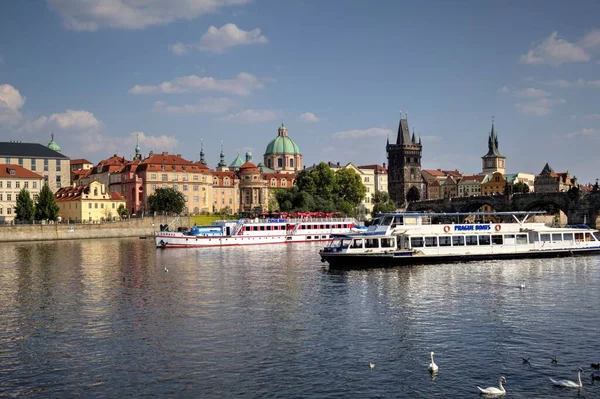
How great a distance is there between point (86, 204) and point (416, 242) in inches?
3805

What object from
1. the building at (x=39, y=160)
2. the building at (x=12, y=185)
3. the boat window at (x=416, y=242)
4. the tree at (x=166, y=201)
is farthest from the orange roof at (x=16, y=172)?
the boat window at (x=416, y=242)

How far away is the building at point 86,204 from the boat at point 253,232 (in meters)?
48.4

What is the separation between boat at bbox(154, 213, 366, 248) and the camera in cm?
9694

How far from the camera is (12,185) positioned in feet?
443

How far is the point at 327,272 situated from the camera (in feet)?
196

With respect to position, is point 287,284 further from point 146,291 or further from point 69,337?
point 69,337

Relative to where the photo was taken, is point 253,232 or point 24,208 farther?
point 24,208

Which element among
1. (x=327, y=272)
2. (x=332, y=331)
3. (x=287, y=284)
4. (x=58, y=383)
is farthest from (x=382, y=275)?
(x=58, y=383)

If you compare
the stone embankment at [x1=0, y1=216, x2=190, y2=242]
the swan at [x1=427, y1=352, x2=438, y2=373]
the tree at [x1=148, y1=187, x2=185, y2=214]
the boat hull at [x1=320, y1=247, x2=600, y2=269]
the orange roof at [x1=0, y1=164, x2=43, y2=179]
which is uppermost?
the orange roof at [x1=0, y1=164, x2=43, y2=179]

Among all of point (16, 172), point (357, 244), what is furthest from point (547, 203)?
point (16, 172)

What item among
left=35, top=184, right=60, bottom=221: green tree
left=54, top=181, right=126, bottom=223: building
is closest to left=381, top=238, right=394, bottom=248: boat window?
left=35, top=184, right=60, bottom=221: green tree

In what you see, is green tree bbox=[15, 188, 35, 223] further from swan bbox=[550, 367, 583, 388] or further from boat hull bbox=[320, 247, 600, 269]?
swan bbox=[550, 367, 583, 388]

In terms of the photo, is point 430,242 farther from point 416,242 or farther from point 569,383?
point 569,383

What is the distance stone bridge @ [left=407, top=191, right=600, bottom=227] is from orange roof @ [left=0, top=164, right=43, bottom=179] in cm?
9707
